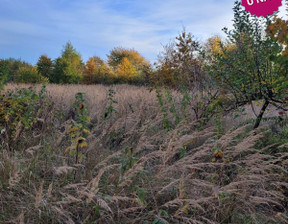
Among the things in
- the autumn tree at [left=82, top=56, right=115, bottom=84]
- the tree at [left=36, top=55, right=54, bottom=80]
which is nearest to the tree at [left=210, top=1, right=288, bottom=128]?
the autumn tree at [left=82, top=56, right=115, bottom=84]

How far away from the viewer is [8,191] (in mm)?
2705

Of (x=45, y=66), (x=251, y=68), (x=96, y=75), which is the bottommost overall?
(x=251, y=68)

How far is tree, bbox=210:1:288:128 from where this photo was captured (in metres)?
4.32

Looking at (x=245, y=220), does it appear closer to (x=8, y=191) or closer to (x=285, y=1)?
(x=8, y=191)

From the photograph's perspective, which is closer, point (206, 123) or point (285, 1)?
point (285, 1)

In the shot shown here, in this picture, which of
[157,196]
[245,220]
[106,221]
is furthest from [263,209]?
[106,221]

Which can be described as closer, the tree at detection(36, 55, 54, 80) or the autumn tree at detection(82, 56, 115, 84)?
the autumn tree at detection(82, 56, 115, 84)

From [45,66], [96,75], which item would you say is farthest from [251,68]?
[45,66]

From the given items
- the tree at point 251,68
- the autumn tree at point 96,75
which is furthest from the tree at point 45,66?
the tree at point 251,68

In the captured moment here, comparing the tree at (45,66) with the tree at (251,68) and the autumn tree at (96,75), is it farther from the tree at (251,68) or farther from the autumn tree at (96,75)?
the tree at (251,68)

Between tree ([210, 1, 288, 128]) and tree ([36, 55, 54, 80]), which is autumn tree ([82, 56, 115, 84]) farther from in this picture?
tree ([210, 1, 288, 128])

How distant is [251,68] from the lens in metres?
4.50

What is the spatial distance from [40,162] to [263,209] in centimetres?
286

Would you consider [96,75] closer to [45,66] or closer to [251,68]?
[45,66]
